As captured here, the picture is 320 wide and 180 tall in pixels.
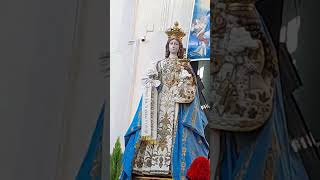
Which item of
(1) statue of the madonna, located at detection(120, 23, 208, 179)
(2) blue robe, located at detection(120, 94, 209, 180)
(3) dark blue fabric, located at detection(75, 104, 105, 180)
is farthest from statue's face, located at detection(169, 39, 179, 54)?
(3) dark blue fabric, located at detection(75, 104, 105, 180)

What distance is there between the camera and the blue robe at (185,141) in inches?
261

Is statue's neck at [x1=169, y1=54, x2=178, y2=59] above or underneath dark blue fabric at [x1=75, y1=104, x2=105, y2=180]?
above

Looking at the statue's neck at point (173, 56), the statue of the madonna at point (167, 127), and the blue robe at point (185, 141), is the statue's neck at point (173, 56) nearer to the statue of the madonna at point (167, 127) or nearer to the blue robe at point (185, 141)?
the statue of the madonna at point (167, 127)

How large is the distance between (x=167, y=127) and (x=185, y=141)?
27 cm

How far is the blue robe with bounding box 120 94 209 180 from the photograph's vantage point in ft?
21.7

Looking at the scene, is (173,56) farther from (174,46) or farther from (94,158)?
(94,158)

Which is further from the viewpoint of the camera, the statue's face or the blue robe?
the statue's face

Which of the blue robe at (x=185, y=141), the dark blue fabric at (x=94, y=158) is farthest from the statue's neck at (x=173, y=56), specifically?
the dark blue fabric at (x=94, y=158)

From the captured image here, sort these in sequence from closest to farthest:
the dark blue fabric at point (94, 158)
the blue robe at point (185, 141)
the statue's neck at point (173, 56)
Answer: the dark blue fabric at point (94, 158)
the blue robe at point (185, 141)
the statue's neck at point (173, 56)

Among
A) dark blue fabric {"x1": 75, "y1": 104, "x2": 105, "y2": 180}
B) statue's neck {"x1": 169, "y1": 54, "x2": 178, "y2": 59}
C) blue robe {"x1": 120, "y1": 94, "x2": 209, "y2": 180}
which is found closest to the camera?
dark blue fabric {"x1": 75, "y1": 104, "x2": 105, "y2": 180}

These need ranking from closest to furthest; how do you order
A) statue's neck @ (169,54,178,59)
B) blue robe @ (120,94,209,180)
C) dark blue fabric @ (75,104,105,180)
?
dark blue fabric @ (75,104,105,180) < blue robe @ (120,94,209,180) < statue's neck @ (169,54,178,59)

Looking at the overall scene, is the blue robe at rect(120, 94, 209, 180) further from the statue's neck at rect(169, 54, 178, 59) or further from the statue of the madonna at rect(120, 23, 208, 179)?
the statue's neck at rect(169, 54, 178, 59)

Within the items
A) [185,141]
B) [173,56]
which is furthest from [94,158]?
[173,56]

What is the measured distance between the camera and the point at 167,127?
6789 mm
